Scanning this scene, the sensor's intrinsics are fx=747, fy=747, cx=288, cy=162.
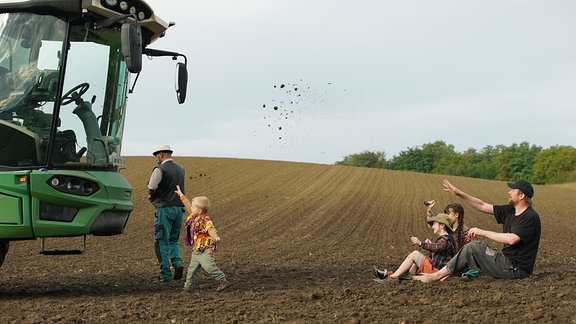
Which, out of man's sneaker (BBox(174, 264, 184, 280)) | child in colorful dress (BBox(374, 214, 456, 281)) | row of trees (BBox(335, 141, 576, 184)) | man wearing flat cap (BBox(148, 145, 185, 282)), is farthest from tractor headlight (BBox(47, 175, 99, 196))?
row of trees (BBox(335, 141, 576, 184))

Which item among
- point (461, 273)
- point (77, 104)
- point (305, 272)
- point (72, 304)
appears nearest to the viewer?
point (72, 304)

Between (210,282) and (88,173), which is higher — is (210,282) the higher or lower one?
the lower one

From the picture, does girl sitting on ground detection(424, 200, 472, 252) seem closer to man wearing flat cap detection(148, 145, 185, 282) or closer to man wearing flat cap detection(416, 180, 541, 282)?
man wearing flat cap detection(416, 180, 541, 282)

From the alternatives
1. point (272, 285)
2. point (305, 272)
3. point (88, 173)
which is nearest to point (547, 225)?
point (305, 272)

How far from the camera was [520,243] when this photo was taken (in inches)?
335

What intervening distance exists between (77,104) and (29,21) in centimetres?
103

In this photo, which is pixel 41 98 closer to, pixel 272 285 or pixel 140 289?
pixel 140 289

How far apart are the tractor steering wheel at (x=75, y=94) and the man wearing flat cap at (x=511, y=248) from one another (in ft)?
14.4

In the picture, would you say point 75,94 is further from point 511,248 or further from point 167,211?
point 511,248

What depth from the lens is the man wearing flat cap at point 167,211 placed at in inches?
377

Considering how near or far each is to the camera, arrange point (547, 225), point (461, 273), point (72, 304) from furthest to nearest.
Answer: point (547, 225) → point (461, 273) → point (72, 304)

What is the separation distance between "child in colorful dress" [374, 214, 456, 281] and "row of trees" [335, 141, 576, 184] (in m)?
68.9

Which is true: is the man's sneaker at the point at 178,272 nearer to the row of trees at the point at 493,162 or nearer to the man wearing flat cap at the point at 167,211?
the man wearing flat cap at the point at 167,211

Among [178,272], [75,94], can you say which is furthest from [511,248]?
[75,94]
